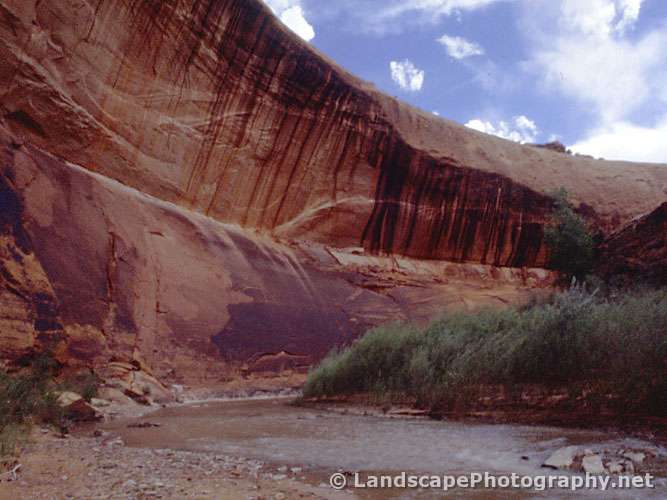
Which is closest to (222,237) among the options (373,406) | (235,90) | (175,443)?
(235,90)

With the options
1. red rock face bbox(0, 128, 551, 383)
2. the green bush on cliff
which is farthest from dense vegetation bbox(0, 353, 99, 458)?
the green bush on cliff

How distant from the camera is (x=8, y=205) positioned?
11.6 meters

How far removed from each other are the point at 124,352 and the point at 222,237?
21.9 feet

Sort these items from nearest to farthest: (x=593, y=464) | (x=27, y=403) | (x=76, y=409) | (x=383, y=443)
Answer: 1. (x=593, y=464)
2. (x=383, y=443)
3. (x=27, y=403)
4. (x=76, y=409)

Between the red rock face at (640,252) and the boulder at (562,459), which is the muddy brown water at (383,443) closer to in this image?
the boulder at (562,459)

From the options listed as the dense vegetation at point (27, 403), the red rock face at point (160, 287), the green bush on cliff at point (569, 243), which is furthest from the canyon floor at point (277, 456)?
the green bush on cliff at point (569, 243)

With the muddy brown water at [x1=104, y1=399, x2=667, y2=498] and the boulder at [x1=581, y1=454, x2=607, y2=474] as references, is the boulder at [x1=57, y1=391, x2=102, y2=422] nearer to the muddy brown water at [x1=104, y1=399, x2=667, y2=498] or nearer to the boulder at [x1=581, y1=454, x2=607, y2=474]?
the muddy brown water at [x1=104, y1=399, x2=667, y2=498]

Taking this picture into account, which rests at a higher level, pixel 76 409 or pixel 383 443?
pixel 383 443

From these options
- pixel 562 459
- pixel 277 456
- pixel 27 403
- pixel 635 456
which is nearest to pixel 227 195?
pixel 27 403

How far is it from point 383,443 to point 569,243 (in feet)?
74.6

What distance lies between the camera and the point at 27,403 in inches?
285

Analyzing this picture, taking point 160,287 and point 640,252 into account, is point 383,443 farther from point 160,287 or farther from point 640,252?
point 640,252

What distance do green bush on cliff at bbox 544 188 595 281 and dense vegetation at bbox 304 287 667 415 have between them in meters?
15.5

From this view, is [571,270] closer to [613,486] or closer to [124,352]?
[124,352]
